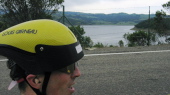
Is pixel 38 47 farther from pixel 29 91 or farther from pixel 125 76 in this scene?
pixel 125 76

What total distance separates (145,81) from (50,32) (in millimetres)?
3959

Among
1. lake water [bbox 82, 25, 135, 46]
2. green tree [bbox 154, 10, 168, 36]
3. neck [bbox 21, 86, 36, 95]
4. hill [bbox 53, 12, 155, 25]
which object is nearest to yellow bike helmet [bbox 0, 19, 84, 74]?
neck [bbox 21, 86, 36, 95]

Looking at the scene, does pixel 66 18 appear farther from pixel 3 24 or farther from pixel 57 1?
pixel 3 24

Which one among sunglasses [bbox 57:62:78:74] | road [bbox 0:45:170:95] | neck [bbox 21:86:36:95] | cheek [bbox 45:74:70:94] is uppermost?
sunglasses [bbox 57:62:78:74]

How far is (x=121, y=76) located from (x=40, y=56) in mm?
4170

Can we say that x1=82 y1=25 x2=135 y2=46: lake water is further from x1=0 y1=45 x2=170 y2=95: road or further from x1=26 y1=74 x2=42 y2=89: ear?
x1=26 y1=74 x2=42 y2=89: ear

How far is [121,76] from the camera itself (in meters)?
5.20

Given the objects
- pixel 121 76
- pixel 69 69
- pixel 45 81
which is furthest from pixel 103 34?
pixel 45 81

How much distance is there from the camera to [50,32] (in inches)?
50.0

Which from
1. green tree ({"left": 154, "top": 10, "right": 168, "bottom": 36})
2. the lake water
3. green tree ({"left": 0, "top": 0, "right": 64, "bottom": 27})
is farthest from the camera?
green tree ({"left": 154, "top": 10, "right": 168, "bottom": 36})

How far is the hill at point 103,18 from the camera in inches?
486

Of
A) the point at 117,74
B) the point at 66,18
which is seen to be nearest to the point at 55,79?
the point at 117,74

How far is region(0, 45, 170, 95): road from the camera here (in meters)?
4.26

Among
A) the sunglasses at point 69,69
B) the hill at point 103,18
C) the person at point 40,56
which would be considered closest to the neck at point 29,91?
the person at point 40,56
